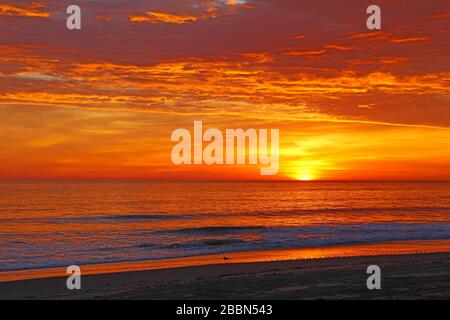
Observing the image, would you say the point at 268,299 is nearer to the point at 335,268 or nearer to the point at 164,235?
the point at 335,268

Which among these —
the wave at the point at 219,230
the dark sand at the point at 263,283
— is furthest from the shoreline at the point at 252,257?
the wave at the point at 219,230

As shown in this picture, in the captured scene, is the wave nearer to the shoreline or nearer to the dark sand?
the shoreline

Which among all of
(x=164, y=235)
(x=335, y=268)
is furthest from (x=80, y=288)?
(x=164, y=235)

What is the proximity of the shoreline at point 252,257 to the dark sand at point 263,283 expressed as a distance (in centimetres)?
139

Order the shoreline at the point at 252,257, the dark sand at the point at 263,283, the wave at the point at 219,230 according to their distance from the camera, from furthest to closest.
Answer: the wave at the point at 219,230, the shoreline at the point at 252,257, the dark sand at the point at 263,283

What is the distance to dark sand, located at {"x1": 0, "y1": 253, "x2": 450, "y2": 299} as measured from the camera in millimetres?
13430

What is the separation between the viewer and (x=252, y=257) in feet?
80.0

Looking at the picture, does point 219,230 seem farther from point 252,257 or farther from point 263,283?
point 263,283

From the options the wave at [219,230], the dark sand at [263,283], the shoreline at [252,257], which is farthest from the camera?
the wave at [219,230]

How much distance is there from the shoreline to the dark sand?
4.57ft

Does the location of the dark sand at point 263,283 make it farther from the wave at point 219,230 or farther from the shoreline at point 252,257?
the wave at point 219,230

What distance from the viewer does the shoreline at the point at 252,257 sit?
2016 cm

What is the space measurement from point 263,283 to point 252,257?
9.21m
